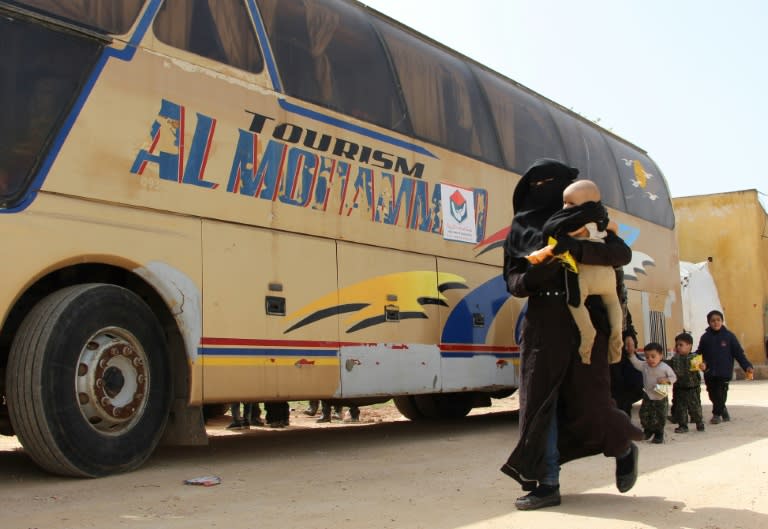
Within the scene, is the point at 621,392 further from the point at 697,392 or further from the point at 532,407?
the point at 532,407

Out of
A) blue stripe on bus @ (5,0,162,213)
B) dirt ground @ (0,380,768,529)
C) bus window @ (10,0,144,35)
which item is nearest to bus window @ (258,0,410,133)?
blue stripe on bus @ (5,0,162,213)

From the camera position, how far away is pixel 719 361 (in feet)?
36.2

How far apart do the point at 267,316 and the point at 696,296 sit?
74.6 ft

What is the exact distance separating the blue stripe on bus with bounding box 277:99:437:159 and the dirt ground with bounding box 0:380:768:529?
2.69 meters

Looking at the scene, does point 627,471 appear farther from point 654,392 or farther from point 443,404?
point 443,404

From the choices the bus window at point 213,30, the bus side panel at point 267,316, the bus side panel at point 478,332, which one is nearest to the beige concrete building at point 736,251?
the bus side panel at point 478,332

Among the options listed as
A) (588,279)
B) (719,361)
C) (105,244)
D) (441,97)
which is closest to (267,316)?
(105,244)

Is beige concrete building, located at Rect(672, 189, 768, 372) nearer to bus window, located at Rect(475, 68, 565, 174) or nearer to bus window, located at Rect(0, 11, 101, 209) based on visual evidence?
bus window, located at Rect(475, 68, 565, 174)

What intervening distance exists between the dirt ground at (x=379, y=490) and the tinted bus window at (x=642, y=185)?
5306 mm

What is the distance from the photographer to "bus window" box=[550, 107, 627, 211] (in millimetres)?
11281

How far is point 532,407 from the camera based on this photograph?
179 inches

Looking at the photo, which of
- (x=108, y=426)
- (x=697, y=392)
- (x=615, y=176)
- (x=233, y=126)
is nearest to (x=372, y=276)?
(x=233, y=126)

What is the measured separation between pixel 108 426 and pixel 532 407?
102 inches

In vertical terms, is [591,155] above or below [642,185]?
above
